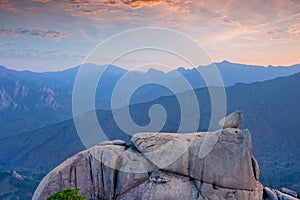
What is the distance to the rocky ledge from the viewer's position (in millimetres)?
32406

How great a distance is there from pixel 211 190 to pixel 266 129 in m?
178

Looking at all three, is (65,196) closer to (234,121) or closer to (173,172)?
(173,172)

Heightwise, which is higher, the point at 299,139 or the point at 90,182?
the point at 90,182

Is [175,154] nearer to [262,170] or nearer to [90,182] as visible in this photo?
[90,182]

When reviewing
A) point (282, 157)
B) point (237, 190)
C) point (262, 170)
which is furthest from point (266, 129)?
point (237, 190)

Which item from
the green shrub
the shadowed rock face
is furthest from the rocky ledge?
the green shrub

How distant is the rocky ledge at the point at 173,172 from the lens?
32406mm

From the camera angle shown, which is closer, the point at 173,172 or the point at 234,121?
the point at 173,172

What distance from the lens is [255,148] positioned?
185375 mm

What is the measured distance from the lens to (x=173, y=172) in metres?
34.0

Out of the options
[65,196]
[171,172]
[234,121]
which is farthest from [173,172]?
[65,196]

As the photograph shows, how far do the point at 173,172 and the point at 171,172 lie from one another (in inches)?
8.9

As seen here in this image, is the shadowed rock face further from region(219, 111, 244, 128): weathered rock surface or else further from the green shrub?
the green shrub

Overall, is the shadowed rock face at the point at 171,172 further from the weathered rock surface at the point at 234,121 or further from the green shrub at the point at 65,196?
the green shrub at the point at 65,196
